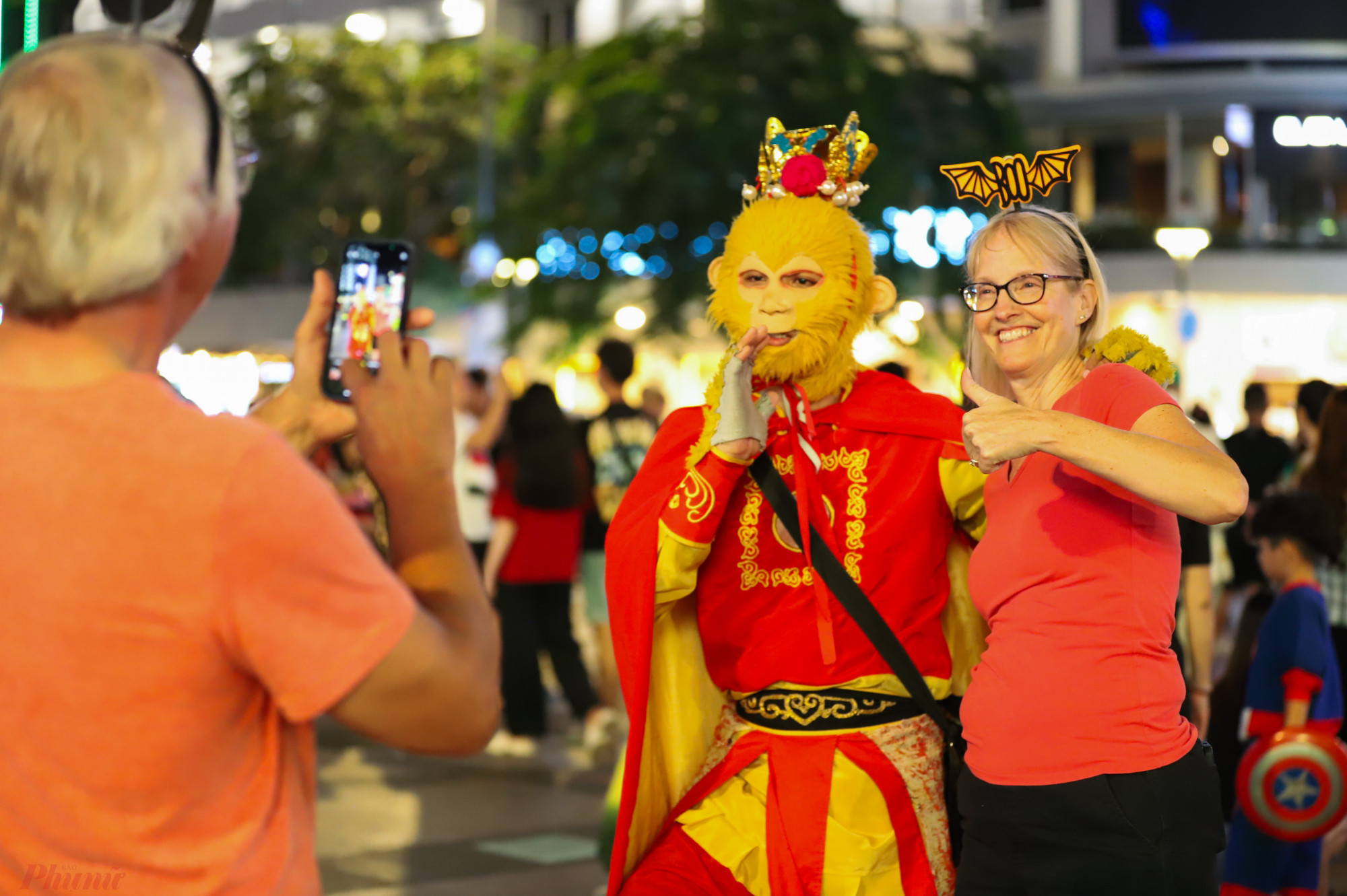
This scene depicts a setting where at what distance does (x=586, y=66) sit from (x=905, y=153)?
3.95 m

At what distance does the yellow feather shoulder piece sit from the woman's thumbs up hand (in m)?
0.42

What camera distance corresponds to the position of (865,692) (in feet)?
11.0

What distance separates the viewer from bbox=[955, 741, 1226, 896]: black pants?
2.79m

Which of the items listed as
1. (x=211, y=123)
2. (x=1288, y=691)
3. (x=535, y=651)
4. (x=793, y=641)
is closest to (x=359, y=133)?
(x=535, y=651)

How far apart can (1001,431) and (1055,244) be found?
63 cm

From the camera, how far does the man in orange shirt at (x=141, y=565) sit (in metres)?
1.55

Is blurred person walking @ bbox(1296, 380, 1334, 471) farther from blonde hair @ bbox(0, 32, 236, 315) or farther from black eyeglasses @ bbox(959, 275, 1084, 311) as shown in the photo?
blonde hair @ bbox(0, 32, 236, 315)

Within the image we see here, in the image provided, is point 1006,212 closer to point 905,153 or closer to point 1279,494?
point 1279,494

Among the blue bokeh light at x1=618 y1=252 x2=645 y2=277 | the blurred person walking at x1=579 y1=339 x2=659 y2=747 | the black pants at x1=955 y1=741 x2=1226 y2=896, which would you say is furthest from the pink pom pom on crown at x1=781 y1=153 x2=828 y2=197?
the blue bokeh light at x1=618 y1=252 x2=645 y2=277

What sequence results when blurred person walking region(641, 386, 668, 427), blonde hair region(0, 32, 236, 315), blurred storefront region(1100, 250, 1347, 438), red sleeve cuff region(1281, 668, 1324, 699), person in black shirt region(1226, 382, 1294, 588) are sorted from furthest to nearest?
blurred storefront region(1100, 250, 1347, 438)
blurred person walking region(641, 386, 668, 427)
person in black shirt region(1226, 382, 1294, 588)
red sleeve cuff region(1281, 668, 1324, 699)
blonde hair region(0, 32, 236, 315)

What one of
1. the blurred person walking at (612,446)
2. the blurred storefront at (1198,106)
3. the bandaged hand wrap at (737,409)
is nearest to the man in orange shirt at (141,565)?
the bandaged hand wrap at (737,409)

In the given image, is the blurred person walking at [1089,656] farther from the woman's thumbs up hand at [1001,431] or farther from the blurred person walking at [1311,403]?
the blurred person walking at [1311,403]

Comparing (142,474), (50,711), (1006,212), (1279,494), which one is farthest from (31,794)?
(1279,494)

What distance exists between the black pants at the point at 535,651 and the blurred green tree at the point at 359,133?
20.2 meters
